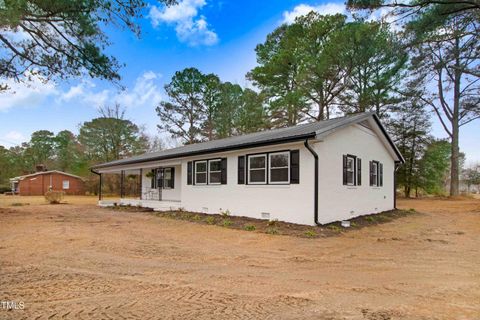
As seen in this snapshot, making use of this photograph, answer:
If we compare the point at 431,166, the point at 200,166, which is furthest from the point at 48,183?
the point at 431,166

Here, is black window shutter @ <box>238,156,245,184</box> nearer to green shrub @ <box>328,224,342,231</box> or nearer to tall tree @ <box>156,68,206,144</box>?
green shrub @ <box>328,224,342,231</box>

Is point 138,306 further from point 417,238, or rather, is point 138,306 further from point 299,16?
point 299,16

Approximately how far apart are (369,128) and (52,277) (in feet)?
42.8

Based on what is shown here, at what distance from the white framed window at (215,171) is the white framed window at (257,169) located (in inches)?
73.5

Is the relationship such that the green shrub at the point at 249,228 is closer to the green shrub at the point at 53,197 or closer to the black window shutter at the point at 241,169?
the black window shutter at the point at 241,169

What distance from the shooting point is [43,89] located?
11773 mm

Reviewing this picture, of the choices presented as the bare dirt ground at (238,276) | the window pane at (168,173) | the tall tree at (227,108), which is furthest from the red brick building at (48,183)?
the bare dirt ground at (238,276)

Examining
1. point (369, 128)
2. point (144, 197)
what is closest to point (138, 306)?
point (369, 128)

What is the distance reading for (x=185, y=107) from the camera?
3209 cm

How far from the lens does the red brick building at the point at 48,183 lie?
36.9m

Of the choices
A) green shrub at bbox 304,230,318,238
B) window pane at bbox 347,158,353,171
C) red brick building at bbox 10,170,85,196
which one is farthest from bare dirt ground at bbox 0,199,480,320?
red brick building at bbox 10,170,85,196

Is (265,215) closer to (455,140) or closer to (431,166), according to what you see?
(455,140)

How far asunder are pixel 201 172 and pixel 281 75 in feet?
52.4

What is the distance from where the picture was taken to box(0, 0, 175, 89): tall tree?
364 inches
